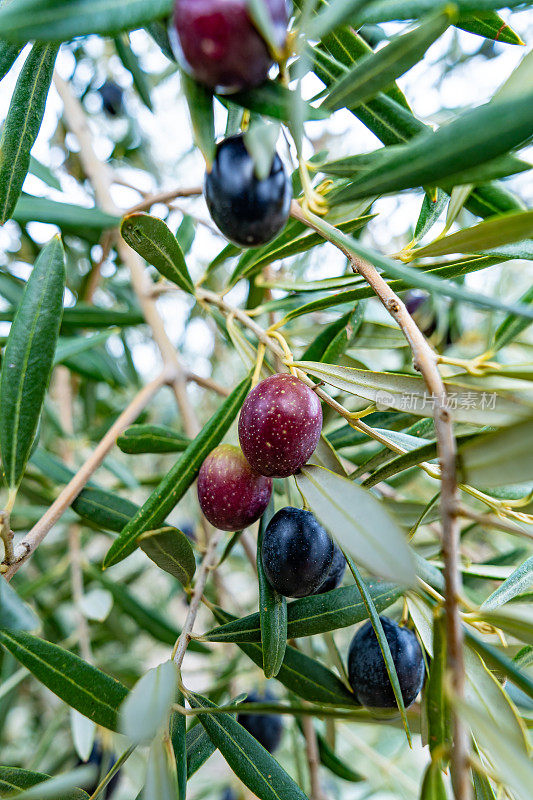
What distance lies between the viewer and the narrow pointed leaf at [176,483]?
808 millimetres

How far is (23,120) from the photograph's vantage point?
28.2 inches

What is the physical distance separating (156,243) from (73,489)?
376 mm

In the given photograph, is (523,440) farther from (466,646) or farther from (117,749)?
(117,749)

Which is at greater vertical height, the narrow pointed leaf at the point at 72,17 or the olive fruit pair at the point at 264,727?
the narrow pointed leaf at the point at 72,17

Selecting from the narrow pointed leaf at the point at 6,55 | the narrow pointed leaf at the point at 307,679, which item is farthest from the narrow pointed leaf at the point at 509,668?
the narrow pointed leaf at the point at 6,55

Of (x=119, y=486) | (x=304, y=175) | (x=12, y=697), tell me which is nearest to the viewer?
(x=304, y=175)

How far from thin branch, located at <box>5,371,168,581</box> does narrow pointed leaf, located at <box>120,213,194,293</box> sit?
268 millimetres

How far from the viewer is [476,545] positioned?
6.56ft

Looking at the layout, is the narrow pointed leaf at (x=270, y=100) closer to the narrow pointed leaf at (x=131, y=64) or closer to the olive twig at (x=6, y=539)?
the olive twig at (x=6, y=539)

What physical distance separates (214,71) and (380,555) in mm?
389

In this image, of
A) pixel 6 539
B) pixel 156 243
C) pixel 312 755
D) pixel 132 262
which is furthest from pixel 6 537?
pixel 132 262

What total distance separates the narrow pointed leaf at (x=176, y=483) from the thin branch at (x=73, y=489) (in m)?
0.09

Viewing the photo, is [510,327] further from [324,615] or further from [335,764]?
[335,764]

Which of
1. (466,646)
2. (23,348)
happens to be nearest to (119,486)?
(23,348)
